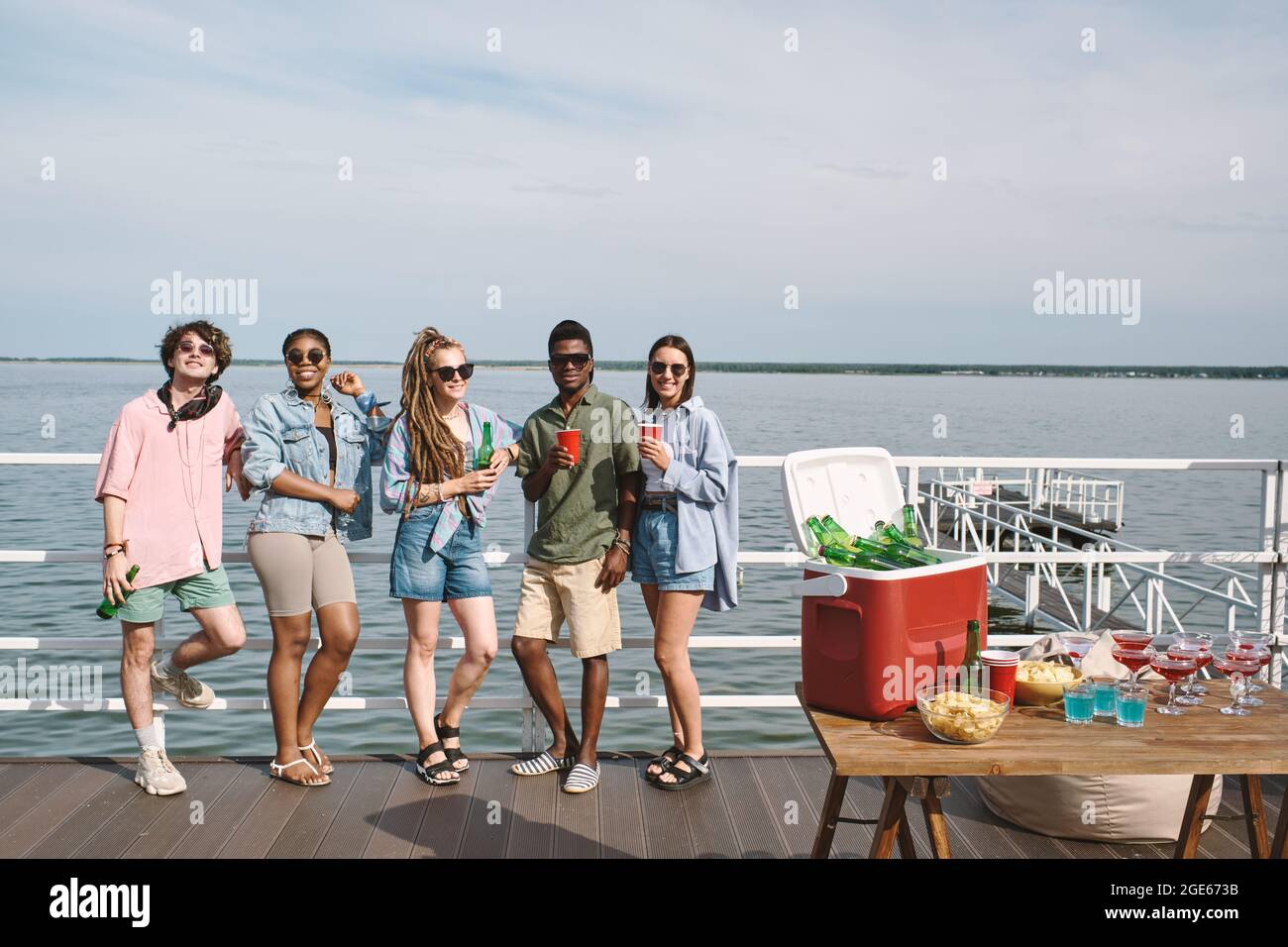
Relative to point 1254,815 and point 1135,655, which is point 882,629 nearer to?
point 1135,655

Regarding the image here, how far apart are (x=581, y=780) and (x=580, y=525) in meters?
0.91

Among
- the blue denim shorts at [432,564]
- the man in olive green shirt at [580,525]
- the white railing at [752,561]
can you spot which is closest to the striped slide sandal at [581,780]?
the man in olive green shirt at [580,525]

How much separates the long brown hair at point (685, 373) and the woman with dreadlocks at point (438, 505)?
511 mm

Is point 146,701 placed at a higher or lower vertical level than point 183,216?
lower

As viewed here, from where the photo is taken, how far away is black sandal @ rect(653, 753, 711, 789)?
365cm

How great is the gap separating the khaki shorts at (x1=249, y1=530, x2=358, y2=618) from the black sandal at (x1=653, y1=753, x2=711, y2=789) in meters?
1.29

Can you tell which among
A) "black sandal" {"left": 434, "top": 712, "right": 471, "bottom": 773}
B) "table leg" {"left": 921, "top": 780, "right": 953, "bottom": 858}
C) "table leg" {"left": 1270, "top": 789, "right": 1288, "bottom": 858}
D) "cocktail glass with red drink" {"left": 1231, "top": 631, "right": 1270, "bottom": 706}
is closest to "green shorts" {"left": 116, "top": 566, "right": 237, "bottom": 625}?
"black sandal" {"left": 434, "top": 712, "right": 471, "bottom": 773}

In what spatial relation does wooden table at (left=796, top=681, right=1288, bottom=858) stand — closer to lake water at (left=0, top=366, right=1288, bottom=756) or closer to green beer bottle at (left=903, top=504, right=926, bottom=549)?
green beer bottle at (left=903, top=504, right=926, bottom=549)

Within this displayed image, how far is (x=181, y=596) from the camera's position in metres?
3.58

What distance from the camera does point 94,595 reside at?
1406 cm

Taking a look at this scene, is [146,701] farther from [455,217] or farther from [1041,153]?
[1041,153]
